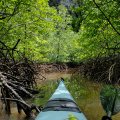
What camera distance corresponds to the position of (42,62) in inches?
917

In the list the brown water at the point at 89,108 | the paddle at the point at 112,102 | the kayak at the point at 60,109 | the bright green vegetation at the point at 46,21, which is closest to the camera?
the paddle at the point at 112,102

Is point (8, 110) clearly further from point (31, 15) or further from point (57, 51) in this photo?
point (57, 51)

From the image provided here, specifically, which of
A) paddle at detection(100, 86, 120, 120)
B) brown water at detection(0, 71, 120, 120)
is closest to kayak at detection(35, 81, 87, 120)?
paddle at detection(100, 86, 120, 120)

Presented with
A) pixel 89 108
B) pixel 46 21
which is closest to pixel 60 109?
pixel 89 108

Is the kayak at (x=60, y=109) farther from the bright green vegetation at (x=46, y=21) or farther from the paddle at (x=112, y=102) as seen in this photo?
the bright green vegetation at (x=46, y=21)

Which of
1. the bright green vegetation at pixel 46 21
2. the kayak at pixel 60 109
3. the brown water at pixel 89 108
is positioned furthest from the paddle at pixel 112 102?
the brown water at pixel 89 108

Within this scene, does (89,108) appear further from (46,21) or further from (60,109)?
(46,21)

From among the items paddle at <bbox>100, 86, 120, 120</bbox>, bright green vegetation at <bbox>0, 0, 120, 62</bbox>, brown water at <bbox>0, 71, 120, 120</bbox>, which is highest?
bright green vegetation at <bbox>0, 0, 120, 62</bbox>

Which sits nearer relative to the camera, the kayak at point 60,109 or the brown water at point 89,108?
the kayak at point 60,109

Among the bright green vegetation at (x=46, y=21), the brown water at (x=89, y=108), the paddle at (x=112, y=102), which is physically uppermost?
the bright green vegetation at (x=46, y=21)

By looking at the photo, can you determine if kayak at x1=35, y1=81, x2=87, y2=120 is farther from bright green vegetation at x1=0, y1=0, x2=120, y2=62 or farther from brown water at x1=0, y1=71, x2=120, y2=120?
bright green vegetation at x1=0, y1=0, x2=120, y2=62

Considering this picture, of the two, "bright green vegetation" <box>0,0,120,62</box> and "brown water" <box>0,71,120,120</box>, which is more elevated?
"bright green vegetation" <box>0,0,120,62</box>

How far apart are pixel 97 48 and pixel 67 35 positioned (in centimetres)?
1361

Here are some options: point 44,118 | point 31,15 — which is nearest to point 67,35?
point 31,15
